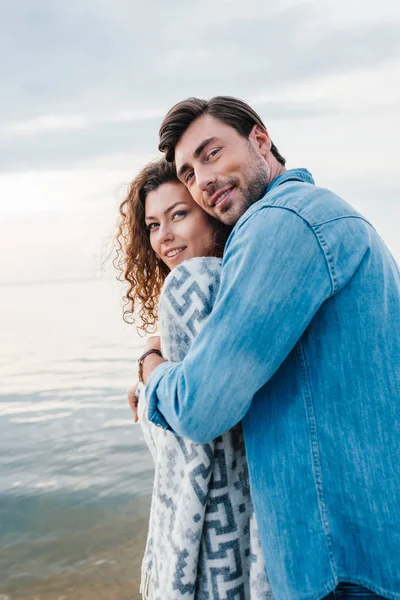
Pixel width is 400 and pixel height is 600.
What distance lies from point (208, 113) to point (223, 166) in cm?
25

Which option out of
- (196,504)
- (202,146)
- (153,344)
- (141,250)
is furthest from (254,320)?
(141,250)

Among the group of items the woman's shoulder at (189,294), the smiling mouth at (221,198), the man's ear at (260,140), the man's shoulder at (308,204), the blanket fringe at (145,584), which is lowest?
the blanket fringe at (145,584)

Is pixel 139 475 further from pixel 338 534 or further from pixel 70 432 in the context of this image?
pixel 338 534

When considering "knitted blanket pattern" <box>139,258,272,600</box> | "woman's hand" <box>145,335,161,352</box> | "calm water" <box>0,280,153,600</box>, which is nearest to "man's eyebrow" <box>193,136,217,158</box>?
"knitted blanket pattern" <box>139,258,272,600</box>

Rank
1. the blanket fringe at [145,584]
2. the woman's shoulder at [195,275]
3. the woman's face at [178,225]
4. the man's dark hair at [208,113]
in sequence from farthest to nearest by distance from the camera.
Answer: the woman's face at [178,225] < the man's dark hair at [208,113] < the blanket fringe at [145,584] < the woman's shoulder at [195,275]

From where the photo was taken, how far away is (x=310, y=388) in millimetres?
1586

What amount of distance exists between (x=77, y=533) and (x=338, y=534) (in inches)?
203

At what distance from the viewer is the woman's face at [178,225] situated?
2.71 meters

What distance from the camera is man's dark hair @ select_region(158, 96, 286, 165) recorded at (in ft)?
7.68

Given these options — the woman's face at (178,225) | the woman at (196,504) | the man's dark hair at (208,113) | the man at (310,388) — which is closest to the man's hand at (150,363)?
the woman at (196,504)

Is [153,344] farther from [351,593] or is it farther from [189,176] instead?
[351,593]

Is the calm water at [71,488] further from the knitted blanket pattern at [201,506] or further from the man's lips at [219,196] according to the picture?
the knitted blanket pattern at [201,506]

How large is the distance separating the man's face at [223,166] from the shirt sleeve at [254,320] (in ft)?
2.04

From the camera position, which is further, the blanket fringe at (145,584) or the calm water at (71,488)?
the calm water at (71,488)
